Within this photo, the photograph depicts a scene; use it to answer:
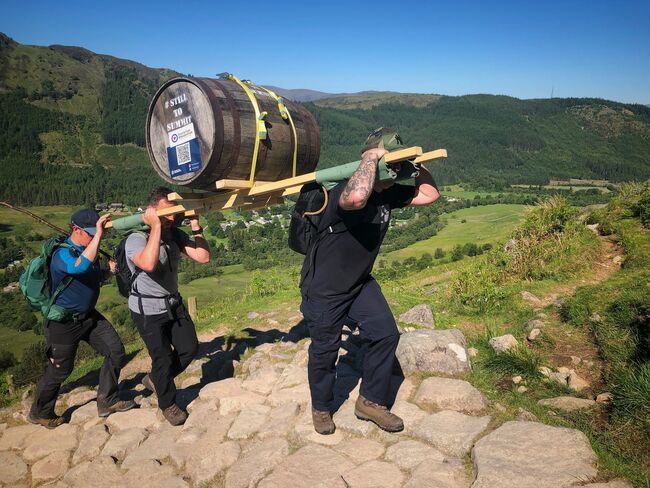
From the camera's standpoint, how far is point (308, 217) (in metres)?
3.72

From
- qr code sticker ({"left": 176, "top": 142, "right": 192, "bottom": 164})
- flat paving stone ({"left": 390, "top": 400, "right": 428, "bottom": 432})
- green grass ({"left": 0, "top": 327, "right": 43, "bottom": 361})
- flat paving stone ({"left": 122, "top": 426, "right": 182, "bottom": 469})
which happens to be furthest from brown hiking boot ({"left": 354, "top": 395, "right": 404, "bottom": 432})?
green grass ({"left": 0, "top": 327, "right": 43, "bottom": 361})

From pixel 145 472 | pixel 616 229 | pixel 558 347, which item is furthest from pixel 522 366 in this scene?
pixel 616 229

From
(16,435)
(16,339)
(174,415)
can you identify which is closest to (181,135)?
(174,415)

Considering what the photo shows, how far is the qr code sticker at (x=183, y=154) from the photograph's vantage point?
13.1ft

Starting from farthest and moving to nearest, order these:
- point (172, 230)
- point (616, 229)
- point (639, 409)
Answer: point (616, 229)
point (172, 230)
point (639, 409)

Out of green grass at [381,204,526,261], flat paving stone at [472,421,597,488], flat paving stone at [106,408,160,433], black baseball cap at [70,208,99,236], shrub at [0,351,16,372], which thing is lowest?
shrub at [0,351,16,372]

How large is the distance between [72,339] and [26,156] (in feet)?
688

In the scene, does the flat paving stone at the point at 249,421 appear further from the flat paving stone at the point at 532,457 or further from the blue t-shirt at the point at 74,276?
the blue t-shirt at the point at 74,276

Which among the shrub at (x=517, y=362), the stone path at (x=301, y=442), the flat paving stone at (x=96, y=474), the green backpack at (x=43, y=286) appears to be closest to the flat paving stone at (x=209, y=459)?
the stone path at (x=301, y=442)

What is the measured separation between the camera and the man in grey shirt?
462cm

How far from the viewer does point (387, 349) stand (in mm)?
3762

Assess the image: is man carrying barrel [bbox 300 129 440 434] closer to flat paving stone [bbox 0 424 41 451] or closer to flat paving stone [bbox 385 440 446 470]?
flat paving stone [bbox 385 440 446 470]

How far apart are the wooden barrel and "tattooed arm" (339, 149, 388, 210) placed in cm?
117

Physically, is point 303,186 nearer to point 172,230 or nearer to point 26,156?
point 172,230
